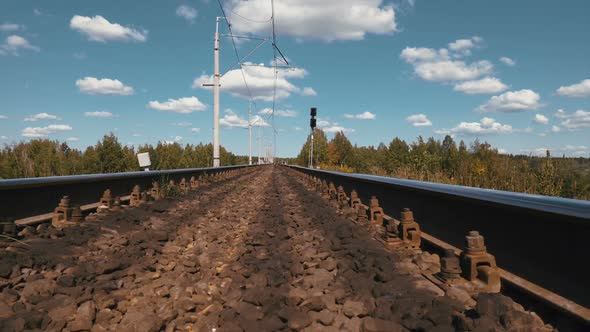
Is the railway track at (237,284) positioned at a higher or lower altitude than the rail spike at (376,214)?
lower

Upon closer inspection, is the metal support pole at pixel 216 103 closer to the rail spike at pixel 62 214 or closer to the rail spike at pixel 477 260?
the rail spike at pixel 62 214

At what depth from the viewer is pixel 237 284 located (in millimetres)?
3346

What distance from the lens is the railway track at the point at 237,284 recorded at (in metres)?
2.50

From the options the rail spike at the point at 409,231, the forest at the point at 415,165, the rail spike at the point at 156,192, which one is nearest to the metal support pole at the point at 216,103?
the forest at the point at 415,165

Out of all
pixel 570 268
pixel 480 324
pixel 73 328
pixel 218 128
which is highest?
pixel 218 128

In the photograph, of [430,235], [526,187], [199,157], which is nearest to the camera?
[430,235]

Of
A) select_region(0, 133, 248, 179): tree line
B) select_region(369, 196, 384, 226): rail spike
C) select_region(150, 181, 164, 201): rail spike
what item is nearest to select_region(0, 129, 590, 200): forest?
select_region(0, 133, 248, 179): tree line

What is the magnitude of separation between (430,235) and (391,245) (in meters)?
0.47

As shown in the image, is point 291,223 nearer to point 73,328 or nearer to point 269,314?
point 269,314

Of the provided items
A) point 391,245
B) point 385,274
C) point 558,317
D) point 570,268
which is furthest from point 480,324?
point 391,245

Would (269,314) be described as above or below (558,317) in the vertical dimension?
below

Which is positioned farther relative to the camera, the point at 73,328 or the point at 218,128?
the point at 218,128

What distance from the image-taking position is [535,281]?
270cm

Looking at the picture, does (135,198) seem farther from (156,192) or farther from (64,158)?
(64,158)
